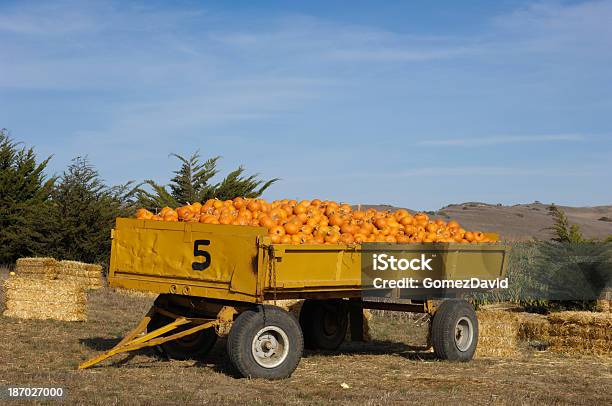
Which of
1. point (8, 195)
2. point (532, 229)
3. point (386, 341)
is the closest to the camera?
point (386, 341)

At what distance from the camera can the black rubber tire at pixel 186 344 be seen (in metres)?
12.3

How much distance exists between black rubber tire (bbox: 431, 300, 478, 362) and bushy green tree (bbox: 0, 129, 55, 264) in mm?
18665

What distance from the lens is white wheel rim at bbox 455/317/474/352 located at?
1278 cm

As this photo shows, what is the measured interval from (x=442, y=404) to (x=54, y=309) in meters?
9.76

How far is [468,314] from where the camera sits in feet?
42.0

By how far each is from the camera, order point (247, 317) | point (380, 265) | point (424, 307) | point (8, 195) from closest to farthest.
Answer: point (247, 317) < point (380, 265) < point (424, 307) < point (8, 195)

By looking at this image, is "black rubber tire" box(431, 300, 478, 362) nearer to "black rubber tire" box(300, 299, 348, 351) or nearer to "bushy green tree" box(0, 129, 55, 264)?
"black rubber tire" box(300, 299, 348, 351)

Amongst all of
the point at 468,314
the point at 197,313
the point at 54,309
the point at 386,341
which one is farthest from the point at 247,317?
the point at 54,309

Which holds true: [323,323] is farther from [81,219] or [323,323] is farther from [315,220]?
[81,219]

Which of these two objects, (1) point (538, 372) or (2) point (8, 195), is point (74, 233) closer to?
(2) point (8, 195)

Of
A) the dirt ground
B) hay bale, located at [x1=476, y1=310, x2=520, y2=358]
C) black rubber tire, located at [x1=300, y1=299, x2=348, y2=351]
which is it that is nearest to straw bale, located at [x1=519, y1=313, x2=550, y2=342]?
the dirt ground

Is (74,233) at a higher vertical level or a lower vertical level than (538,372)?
higher

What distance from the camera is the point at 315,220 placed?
11.8 m

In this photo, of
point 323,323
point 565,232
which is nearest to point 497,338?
point 323,323
